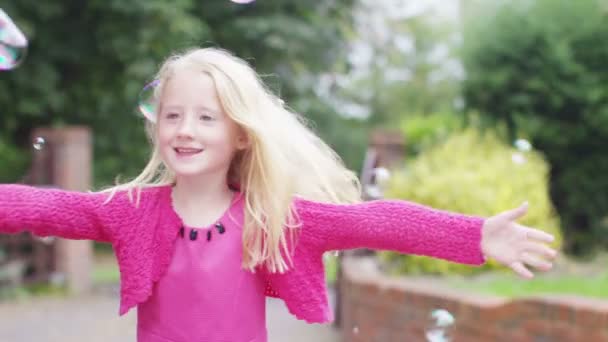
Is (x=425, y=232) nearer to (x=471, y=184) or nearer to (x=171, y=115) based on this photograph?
(x=171, y=115)

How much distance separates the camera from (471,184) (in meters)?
7.13

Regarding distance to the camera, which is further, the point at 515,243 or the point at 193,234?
the point at 193,234

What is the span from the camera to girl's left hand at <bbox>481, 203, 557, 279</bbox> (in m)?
2.15

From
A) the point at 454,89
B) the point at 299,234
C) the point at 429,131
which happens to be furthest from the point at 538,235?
the point at 454,89

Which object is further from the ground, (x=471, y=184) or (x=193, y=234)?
(x=193, y=234)

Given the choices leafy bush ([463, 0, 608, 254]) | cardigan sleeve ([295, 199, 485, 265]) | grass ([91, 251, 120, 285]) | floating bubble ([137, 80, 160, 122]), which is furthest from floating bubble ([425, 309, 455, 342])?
grass ([91, 251, 120, 285])

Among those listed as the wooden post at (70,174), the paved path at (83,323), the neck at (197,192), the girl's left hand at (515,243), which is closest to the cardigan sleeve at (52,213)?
the neck at (197,192)

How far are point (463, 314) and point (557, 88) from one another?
15.0 ft

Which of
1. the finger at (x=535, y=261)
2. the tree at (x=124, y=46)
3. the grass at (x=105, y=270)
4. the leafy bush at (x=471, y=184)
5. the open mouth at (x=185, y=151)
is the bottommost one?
the grass at (x=105, y=270)

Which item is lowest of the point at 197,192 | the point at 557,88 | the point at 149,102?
the point at 197,192

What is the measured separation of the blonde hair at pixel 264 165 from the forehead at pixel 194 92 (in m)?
0.02

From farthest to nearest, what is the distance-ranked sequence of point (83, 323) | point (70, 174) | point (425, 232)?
1. point (70, 174)
2. point (83, 323)
3. point (425, 232)

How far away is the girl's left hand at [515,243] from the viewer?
215 centimetres

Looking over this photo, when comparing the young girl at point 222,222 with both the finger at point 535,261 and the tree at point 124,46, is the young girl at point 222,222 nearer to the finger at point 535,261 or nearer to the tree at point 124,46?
the finger at point 535,261
